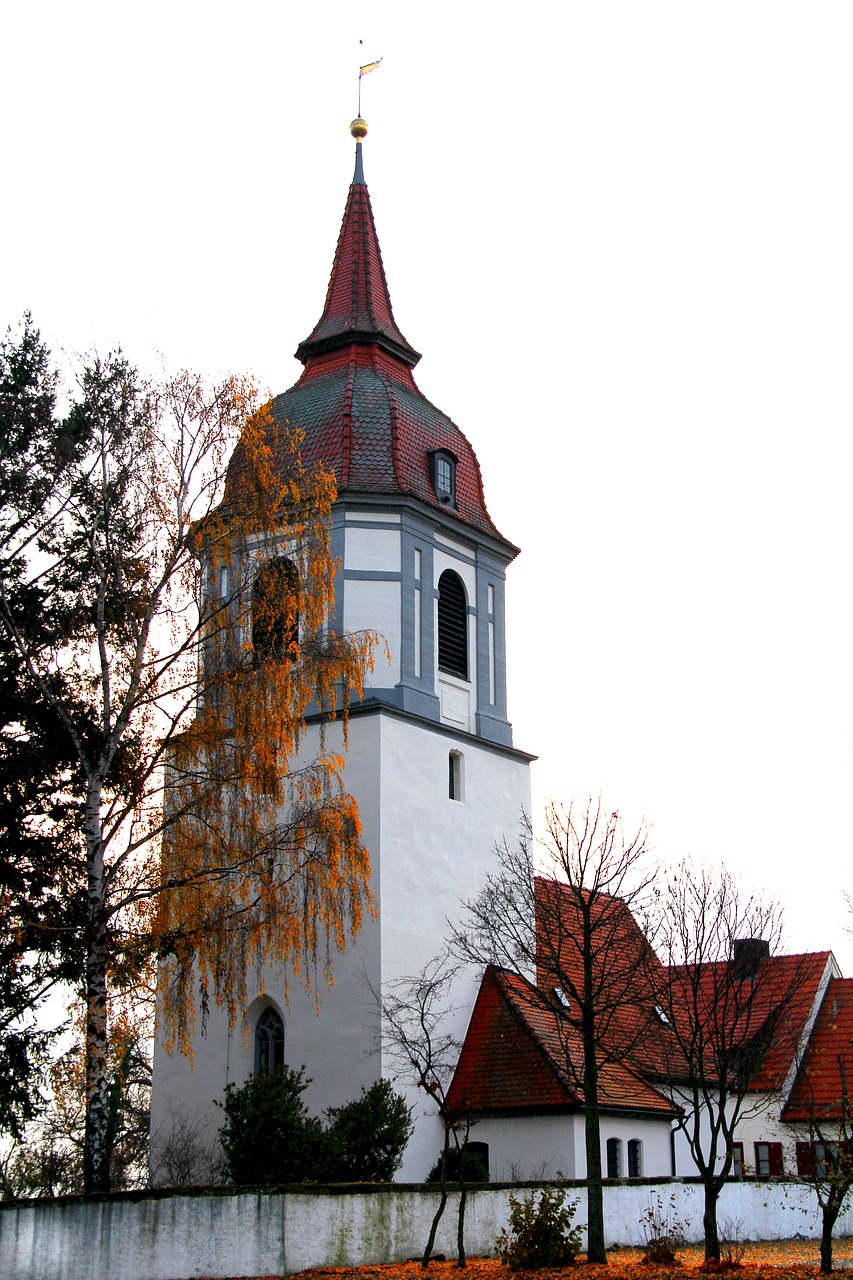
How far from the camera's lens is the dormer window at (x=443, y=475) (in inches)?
1214

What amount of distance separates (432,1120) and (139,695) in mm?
10535

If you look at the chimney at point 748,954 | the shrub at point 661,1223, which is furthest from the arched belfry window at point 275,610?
the shrub at point 661,1223

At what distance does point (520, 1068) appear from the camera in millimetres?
26219

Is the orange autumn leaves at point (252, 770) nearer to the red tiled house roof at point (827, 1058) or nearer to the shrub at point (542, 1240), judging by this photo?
the shrub at point (542, 1240)

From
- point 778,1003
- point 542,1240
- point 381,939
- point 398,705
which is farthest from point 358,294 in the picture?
point 542,1240

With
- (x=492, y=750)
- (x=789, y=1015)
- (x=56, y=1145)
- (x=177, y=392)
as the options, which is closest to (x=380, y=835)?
(x=492, y=750)

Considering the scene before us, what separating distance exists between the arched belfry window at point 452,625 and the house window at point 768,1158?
14251mm

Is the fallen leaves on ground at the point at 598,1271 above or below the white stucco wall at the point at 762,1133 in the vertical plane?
below

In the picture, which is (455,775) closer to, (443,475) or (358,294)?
(443,475)

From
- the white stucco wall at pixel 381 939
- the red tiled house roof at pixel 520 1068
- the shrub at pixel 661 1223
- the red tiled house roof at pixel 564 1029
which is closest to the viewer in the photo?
the red tiled house roof at pixel 564 1029

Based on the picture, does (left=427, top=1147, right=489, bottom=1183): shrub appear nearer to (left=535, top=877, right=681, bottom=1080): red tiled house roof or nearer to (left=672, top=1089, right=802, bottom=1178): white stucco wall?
(left=535, top=877, right=681, bottom=1080): red tiled house roof

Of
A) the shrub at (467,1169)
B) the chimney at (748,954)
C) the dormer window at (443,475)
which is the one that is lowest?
the shrub at (467,1169)

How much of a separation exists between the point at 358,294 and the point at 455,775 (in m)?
12.2

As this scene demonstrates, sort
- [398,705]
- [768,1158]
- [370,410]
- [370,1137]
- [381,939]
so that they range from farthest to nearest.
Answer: [768,1158]
[370,410]
[398,705]
[381,939]
[370,1137]
